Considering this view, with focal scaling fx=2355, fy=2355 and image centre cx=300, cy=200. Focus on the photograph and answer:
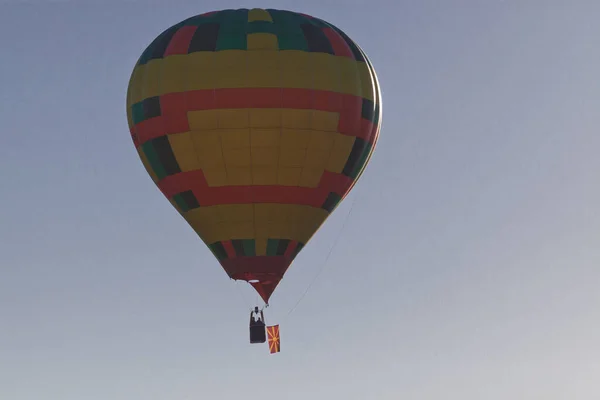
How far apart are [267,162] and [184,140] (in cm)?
245

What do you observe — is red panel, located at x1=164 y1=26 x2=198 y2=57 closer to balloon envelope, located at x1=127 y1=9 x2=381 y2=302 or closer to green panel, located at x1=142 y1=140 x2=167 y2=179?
balloon envelope, located at x1=127 y1=9 x2=381 y2=302

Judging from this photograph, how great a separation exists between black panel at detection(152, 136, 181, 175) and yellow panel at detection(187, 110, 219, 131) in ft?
3.46

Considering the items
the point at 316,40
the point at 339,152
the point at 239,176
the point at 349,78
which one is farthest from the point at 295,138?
the point at 316,40

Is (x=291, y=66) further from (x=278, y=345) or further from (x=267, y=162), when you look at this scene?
(x=278, y=345)

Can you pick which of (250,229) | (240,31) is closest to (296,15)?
(240,31)

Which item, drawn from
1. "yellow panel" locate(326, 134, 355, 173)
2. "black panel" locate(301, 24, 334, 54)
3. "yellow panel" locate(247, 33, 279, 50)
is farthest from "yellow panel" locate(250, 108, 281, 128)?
"black panel" locate(301, 24, 334, 54)

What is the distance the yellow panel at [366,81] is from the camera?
6800 cm

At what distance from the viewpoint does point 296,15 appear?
68.5 metres

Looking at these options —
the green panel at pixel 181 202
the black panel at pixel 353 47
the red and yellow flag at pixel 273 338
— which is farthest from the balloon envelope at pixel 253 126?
the red and yellow flag at pixel 273 338

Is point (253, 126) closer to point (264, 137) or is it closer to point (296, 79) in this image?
point (264, 137)

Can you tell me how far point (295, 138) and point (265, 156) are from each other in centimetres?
99

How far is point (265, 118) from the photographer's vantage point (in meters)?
66.2

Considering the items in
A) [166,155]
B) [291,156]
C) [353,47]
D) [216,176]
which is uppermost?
[353,47]

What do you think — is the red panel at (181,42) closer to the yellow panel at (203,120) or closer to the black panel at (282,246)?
the yellow panel at (203,120)
